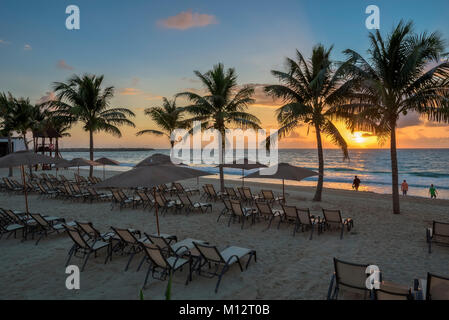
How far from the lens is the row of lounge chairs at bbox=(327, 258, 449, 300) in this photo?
139 inches

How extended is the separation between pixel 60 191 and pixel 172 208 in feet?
22.1

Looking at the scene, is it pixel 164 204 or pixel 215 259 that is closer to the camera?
pixel 215 259

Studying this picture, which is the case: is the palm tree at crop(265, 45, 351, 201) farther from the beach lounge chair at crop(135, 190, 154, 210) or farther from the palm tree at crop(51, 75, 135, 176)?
the palm tree at crop(51, 75, 135, 176)

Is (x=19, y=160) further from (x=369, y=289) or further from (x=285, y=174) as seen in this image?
(x=369, y=289)

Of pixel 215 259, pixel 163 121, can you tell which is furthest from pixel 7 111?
pixel 215 259

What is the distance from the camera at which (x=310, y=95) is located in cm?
1323

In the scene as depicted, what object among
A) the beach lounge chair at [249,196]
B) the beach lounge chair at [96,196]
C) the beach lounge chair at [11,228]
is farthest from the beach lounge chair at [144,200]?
the beach lounge chair at [249,196]

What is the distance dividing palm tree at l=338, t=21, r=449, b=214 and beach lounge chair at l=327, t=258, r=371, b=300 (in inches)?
314

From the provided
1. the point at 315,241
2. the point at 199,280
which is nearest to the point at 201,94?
the point at 315,241

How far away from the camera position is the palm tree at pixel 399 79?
963 cm

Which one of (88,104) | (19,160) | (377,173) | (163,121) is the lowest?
(377,173)

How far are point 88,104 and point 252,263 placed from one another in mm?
19066

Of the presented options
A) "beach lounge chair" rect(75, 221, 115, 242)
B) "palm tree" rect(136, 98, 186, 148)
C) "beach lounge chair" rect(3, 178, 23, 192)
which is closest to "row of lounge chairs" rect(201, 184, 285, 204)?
"beach lounge chair" rect(75, 221, 115, 242)

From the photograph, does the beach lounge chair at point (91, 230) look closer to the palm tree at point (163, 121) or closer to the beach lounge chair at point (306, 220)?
the beach lounge chair at point (306, 220)
